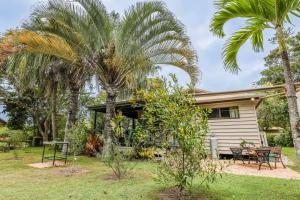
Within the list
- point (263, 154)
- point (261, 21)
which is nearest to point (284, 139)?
point (263, 154)

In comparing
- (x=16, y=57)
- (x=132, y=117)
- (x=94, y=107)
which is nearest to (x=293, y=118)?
(x=16, y=57)

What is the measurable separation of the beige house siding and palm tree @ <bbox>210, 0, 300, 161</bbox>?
5937mm

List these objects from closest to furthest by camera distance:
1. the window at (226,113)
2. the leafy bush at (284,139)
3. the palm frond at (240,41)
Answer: the palm frond at (240,41), the window at (226,113), the leafy bush at (284,139)

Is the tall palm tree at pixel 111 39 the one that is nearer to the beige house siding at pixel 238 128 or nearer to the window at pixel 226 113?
the window at pixel 226 113

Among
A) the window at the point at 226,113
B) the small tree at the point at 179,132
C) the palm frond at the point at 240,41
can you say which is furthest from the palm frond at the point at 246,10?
the window at the point at 226,113

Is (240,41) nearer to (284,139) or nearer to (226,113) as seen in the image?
(226,113)

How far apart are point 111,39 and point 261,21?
652 centimetres

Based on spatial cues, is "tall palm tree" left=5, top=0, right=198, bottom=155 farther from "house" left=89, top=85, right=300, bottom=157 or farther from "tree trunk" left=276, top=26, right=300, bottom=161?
"tree trunk" left=276, top=26, right=300, bottom=161

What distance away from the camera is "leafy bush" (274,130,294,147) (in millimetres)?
16516

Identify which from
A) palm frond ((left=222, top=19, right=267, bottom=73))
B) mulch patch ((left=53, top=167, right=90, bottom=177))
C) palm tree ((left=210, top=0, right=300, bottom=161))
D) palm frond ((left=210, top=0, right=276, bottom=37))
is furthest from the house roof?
palm frond ((left=210, top=0, right=276, bottom=37))

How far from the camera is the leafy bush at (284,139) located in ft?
54.2

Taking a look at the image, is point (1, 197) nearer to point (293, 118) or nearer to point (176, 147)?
point (176, 147)

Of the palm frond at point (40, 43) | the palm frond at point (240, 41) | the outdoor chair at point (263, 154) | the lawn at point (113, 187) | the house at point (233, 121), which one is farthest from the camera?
the house at point (233, 121)

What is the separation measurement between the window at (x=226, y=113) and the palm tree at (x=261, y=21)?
6090 millimetres
